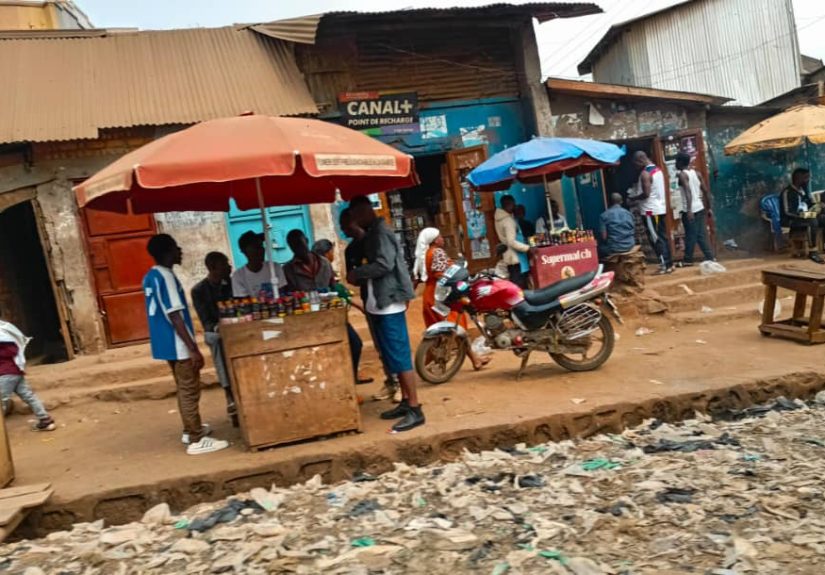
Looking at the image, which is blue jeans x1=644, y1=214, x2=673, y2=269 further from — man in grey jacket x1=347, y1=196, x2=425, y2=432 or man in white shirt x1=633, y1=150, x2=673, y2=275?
man in grey jacket x1=347, y1=196, x2=425, y2=432

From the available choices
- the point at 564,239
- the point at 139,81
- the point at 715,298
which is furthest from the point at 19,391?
the point at 715,298

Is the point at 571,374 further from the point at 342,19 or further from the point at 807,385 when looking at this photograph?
the point at 342,19

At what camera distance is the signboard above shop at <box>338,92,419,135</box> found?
10008 millimetres

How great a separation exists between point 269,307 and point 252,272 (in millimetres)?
1000

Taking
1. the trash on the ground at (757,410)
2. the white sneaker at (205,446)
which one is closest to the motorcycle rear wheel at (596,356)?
the trash on the ground at (757,410)

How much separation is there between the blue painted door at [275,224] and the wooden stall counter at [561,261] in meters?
3.30

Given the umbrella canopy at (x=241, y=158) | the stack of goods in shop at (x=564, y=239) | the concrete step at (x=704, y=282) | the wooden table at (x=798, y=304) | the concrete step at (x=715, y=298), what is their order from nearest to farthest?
1. the umbrella canopy at (x=241, y=158)
2. the wooden table at (x=798, y=304)
3. the stack of goods in shop at (x=564, y=239)
4. the concrete step at (x=715, y=298)
5. the concrete step at (x=704, y=282)

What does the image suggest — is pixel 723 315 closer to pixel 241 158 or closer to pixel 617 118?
pixel 617 118

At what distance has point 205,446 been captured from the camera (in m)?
5.11

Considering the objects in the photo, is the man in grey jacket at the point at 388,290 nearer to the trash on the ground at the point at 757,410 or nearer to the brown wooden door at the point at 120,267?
the trash on the ground at the point at 757,410

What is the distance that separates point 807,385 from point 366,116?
711 cm

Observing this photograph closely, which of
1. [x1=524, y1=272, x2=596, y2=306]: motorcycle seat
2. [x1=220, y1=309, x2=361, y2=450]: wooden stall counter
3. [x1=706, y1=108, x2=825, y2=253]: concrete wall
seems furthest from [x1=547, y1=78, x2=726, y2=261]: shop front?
[x1=220, y1=309, x2=361, y2=450]: wooden stall counter

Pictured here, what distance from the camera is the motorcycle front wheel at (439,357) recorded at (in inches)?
263

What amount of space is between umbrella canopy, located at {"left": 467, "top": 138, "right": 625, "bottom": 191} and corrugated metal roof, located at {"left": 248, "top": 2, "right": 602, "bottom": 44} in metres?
2.86
